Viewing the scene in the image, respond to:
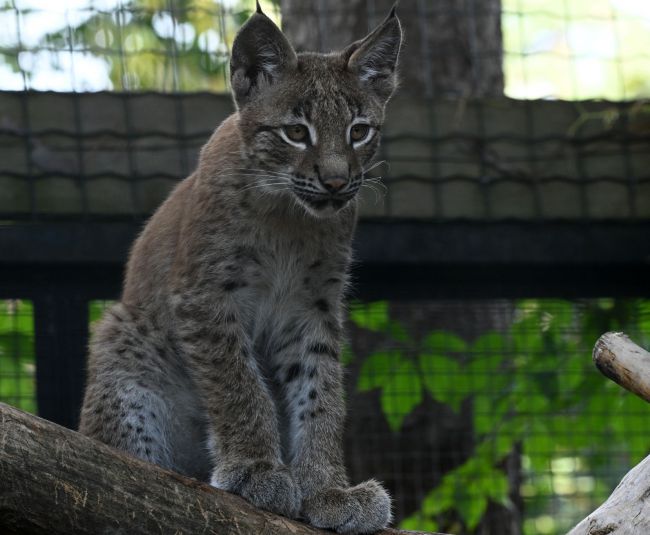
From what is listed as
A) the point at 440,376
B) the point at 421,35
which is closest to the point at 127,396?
the point at 440,376

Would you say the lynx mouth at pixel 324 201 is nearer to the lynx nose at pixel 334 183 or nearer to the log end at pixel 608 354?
the lynx nose at pixel 334 183

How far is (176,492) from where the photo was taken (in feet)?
12.0

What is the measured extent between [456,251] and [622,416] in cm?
206

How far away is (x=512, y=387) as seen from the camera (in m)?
6.81

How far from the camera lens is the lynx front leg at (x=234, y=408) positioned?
4293 millimetres

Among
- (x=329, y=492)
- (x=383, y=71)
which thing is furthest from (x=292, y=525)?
(x=383, y=71)

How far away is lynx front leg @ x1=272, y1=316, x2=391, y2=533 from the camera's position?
4270mm

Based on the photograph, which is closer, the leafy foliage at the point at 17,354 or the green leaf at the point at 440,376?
the leafy foliage at the point at 17,354

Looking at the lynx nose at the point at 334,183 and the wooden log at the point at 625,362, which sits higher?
the lynx nose at the point at 334,183

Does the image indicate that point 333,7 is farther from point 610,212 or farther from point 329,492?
point 329,492

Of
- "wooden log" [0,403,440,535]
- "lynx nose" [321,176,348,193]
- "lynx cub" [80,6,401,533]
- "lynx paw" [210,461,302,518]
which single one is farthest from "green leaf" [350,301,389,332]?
"wooden log" [0,403,440,535]

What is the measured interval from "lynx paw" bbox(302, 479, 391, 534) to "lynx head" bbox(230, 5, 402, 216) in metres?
1.07

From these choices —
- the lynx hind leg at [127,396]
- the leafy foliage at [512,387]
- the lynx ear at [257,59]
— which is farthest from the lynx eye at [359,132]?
the leafy foliage at [512,387]

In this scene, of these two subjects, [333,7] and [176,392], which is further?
[333,7]
